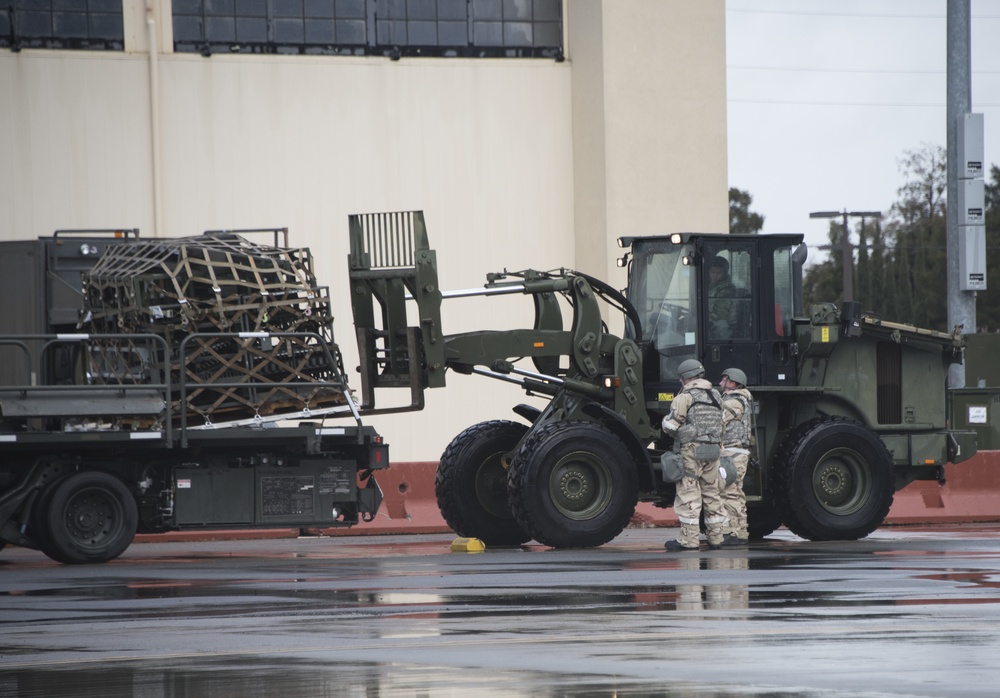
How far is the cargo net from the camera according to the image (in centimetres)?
1616

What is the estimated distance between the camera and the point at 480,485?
17.5 meters

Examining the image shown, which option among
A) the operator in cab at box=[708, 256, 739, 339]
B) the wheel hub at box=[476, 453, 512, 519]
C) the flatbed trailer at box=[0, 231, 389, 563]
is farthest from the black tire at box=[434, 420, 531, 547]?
the operator in cab at box=[708, 256, 739, 339]

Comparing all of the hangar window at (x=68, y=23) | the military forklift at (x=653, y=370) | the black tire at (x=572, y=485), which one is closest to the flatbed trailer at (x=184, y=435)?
the military forklift at (x=653, y=370)

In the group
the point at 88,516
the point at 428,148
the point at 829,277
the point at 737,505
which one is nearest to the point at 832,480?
the point at 737,505

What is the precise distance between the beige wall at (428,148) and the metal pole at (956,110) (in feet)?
20.1

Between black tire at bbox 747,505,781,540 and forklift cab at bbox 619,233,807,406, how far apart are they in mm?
1682

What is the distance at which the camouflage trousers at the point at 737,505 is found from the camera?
55.0 feet

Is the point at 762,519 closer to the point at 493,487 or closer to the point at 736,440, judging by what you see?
the point at 736,440

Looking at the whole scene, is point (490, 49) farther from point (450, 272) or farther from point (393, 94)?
point (450, 272)

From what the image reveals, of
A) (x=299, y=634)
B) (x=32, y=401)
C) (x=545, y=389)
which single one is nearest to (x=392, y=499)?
(x=545, y=389)

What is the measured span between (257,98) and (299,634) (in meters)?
17.2

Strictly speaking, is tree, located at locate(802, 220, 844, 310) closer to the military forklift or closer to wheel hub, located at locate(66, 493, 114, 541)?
the military forklift

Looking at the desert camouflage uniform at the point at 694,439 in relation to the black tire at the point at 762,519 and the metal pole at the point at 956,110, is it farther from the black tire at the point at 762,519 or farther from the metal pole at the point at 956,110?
the metal pole at the point at 956,110

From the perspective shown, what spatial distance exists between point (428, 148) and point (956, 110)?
882cm
